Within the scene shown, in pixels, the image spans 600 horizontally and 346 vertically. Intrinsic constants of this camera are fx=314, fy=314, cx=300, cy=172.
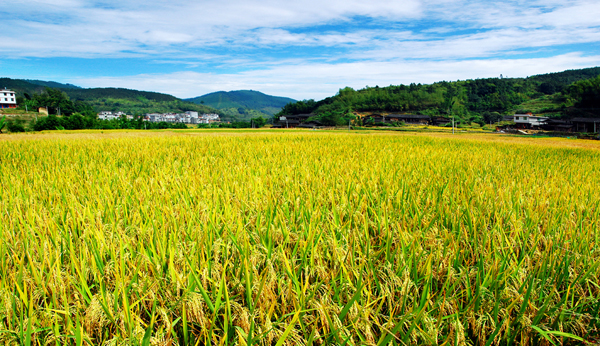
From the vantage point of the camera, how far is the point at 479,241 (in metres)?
2.20

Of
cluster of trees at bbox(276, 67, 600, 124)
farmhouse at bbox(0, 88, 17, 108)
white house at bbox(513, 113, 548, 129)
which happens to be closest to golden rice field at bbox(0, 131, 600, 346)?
white house at bbox(513, 113, 548, 129)

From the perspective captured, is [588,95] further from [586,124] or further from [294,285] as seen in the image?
[294,285]

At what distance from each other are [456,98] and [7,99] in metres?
173

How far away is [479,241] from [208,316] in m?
1.86

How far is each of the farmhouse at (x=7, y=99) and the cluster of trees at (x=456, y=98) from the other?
9756 cm

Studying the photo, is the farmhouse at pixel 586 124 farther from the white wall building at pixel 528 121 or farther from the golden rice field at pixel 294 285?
the golden rice field at pixel 294 285

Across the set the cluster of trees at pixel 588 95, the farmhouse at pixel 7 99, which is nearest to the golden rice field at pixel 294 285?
the cluster of trees at pixel 588 95

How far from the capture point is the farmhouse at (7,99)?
364 ft

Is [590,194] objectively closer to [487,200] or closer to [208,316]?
[487,200]

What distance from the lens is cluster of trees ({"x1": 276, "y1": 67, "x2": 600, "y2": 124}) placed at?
12294 cm

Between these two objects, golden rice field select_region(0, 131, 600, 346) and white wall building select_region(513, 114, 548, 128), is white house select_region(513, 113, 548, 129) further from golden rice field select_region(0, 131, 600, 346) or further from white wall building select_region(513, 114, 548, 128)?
golden rice field select_region(0, 131, 600, 346)

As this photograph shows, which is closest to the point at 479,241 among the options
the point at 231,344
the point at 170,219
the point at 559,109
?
the point at 231,344

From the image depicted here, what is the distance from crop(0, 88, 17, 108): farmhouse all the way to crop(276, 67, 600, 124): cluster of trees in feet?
320

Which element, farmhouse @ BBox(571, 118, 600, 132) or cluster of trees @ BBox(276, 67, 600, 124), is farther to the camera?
cluster of trees @ BBox(276, 67, 600, 124)
